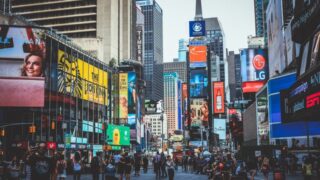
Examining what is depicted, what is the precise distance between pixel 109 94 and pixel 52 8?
43.0 m

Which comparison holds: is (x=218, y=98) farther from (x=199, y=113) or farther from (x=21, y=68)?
(x=21, y=68)

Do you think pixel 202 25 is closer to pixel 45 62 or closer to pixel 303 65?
pixel 45 62

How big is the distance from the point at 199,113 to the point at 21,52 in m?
126

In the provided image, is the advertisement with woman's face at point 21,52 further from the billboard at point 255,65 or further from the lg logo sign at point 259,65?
the lg logo sign at point 259,65

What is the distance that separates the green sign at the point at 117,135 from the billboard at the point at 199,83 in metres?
78.7

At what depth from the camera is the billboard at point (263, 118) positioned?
75.0 metres

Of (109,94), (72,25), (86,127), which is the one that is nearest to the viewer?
(86,127)

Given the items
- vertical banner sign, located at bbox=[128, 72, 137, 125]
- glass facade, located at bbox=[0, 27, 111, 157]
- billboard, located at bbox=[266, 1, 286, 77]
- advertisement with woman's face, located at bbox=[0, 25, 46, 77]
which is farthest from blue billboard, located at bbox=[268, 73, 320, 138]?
vertical banner sign, located at bbox=[128, 72, 137, 125]

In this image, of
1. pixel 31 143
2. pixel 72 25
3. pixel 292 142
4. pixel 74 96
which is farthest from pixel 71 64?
pixel 72 25

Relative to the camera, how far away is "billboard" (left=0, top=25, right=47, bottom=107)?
2442 inches

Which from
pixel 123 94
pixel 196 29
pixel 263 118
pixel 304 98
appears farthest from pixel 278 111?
pixel 196 29

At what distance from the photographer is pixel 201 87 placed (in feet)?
582

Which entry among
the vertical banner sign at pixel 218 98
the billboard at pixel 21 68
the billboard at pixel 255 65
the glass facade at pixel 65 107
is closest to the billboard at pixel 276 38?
the billboard at pixel 255 65

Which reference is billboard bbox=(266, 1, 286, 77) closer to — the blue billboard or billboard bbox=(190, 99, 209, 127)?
the blue billboard
